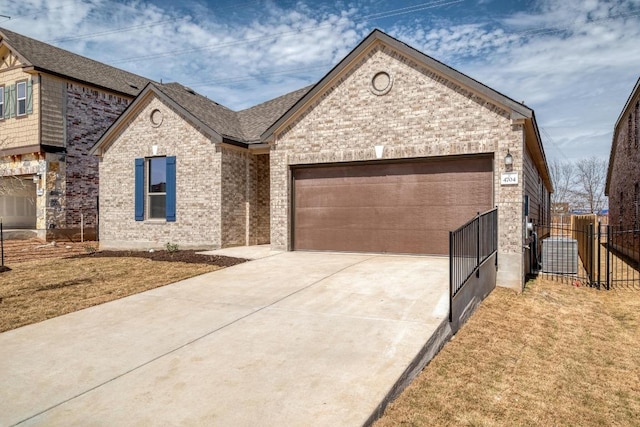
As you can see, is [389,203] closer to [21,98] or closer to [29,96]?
[29,96]

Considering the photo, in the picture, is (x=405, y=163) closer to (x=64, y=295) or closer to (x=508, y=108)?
(x=508, y=108)

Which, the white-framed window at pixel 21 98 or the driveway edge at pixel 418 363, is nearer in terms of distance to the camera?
the driveway edge at pixel 418 363

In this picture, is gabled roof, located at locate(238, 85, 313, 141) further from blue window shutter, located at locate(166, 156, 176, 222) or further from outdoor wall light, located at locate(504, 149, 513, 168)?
outdoor wall light, located at locate(504, 149, 513, 168)

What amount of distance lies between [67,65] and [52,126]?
330 centimetres

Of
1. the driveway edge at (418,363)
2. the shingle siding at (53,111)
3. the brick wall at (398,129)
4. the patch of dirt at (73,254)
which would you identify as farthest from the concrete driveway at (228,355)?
the shingle siding at (53,111)

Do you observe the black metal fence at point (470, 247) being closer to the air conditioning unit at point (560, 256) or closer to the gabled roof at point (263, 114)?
the air conditioning unit at point (560, 256)

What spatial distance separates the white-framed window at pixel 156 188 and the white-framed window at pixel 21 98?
302 inches

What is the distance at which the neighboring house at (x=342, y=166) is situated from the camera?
9406 millimetres

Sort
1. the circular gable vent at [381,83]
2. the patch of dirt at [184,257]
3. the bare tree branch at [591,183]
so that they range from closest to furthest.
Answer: the patch of dirt at [184,257] → the circular gable vent at [381,83] → the bare tree branch at [591,183]

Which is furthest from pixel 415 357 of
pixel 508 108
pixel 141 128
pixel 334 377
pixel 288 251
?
pixel 141 128

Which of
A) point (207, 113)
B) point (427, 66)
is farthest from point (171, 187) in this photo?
point (427, 66)

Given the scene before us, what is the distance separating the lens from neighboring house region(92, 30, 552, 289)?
9.41 m

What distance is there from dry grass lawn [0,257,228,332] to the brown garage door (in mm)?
3446

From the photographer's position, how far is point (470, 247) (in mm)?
6656
